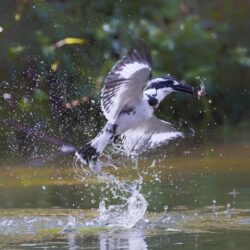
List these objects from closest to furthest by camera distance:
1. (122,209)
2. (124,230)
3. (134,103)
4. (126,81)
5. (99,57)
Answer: (124,230) → (126,81) → (134,103) → (122,209) → (99,57)

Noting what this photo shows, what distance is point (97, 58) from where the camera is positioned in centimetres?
1218

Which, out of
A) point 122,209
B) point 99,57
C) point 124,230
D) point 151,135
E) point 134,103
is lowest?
point 124,230

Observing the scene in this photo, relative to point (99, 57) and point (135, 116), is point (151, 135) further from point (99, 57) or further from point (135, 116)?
point (99, 57)

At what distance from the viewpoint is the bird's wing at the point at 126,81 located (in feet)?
22.3

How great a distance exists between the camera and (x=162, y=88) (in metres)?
7.18

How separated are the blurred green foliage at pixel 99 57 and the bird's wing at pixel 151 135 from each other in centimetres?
326

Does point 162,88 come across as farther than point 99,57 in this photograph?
No

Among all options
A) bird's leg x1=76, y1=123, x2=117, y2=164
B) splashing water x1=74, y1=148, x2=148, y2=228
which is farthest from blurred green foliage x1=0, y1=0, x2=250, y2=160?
bird's leg x1=76, y1=123, x2=117, y2=164

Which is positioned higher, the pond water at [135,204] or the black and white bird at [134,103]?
the black and white bird at [134,103]

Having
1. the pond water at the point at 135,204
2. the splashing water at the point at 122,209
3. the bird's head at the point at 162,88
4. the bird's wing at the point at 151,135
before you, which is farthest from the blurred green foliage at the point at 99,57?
the bird's head at the point at 162,88

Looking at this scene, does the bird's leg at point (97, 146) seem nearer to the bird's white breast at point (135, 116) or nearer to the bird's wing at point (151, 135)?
the bird's white breast at point (135, 116)

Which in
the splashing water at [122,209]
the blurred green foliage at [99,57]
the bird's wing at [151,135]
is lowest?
the splashing water at [122,209]

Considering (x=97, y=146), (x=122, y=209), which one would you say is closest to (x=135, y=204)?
(x=122, y=209)

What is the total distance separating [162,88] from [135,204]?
2.55 ft
